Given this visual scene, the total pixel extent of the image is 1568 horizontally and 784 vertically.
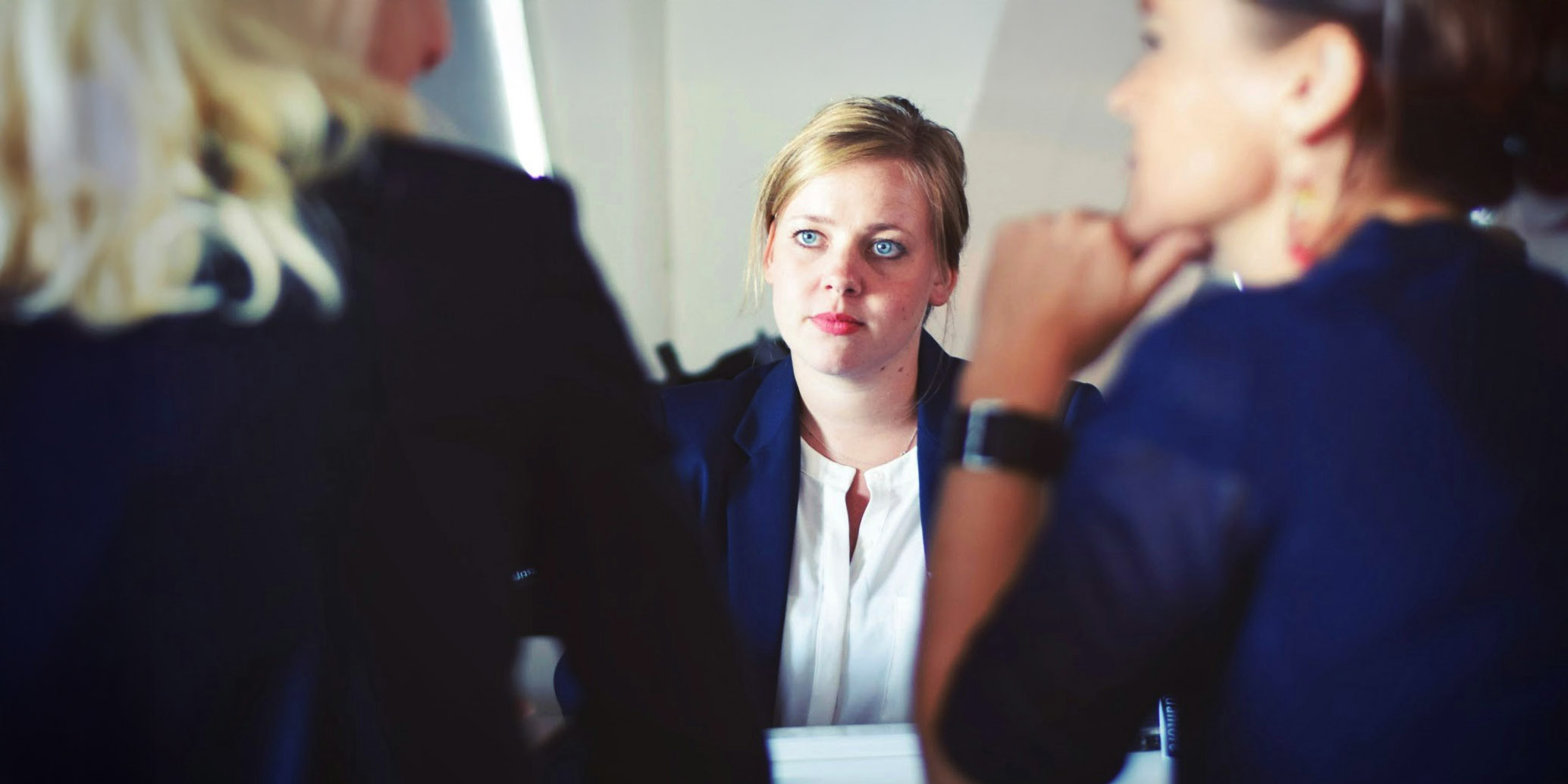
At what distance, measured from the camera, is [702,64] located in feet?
2.90

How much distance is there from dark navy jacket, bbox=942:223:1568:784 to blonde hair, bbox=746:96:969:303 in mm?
280

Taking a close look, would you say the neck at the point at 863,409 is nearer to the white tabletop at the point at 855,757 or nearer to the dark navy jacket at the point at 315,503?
the white tabletop at the point at 855,757

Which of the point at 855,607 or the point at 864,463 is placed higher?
the point at 864,463

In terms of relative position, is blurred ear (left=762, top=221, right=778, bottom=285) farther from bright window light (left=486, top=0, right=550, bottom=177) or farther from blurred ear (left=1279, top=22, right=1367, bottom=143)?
blurred ear (left=1279, top=22, right=1367, bottom=143)

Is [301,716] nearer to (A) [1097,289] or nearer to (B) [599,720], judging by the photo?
(B) [599,720]

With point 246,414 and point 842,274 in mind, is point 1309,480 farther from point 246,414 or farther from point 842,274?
point 246,414

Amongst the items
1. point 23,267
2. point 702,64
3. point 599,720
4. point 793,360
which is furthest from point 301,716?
point 702,64

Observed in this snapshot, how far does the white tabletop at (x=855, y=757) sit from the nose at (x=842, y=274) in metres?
0.38

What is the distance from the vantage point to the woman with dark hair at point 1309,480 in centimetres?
63

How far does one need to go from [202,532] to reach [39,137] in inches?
9.2

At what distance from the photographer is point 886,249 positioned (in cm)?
89

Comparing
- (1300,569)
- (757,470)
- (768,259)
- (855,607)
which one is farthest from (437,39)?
(1300,569)

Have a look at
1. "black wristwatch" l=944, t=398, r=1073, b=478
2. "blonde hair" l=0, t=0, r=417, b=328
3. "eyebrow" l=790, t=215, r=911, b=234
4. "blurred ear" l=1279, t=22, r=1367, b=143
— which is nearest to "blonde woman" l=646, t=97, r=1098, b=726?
"eyebrow" l=790, t=215, r=911, b=234

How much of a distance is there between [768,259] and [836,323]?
0.28 ft
